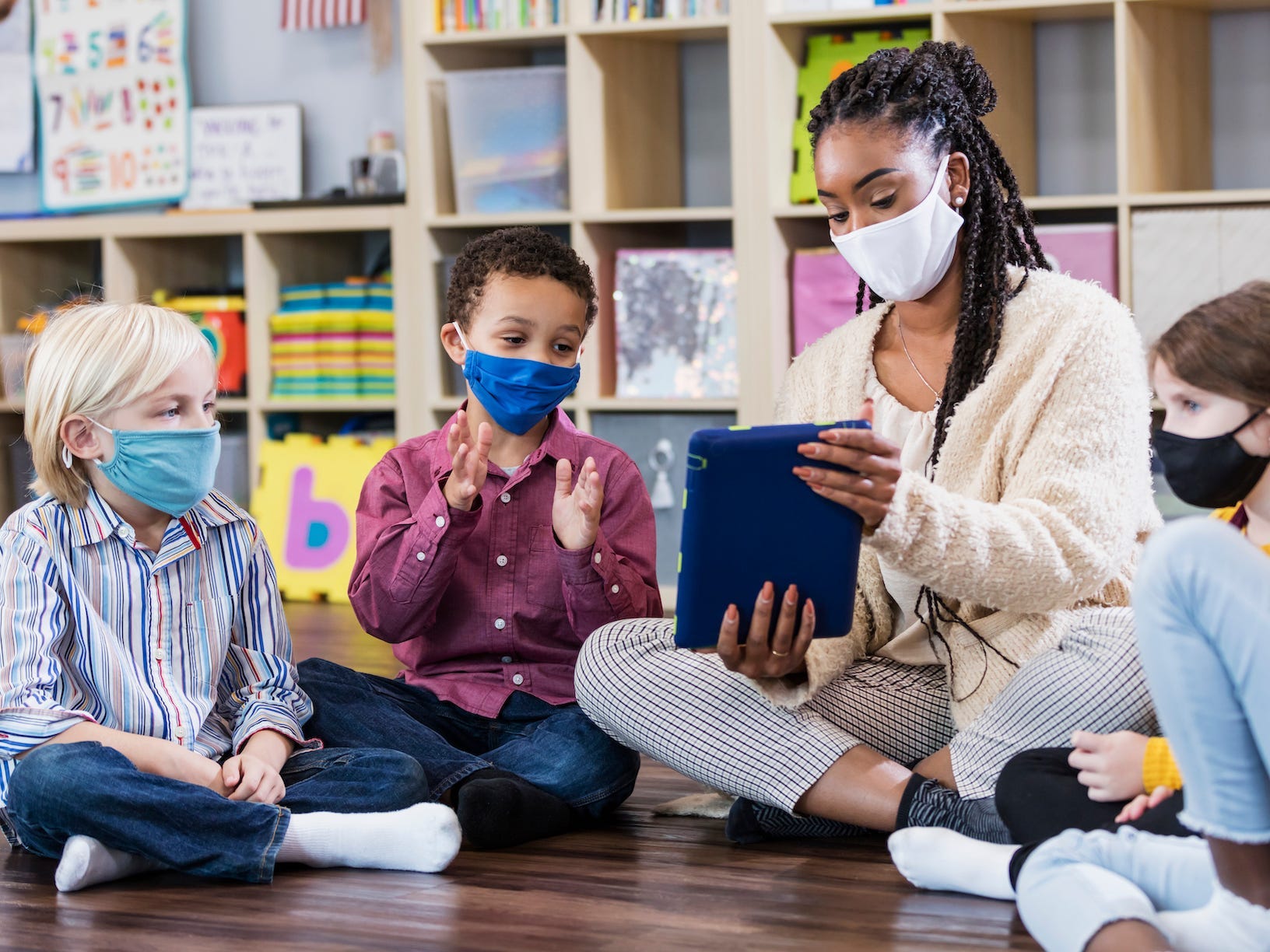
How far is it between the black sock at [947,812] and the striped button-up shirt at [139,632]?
2.04 feet

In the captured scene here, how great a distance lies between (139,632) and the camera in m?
1.54

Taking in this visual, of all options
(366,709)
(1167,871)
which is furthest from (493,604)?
(1167,871)

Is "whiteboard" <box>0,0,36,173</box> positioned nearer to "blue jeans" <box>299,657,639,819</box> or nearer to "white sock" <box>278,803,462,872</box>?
"blue jeans" <box>299,657,639,819</box>

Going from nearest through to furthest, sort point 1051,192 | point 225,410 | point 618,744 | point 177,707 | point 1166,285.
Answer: point 177,707 < point 618,744 < point 1166,285 < point 1051,192 < point 225,410

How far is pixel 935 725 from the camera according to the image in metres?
1.58

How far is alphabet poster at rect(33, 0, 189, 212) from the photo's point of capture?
12.6 ft

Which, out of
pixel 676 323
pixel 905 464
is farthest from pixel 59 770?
pixel 676 323

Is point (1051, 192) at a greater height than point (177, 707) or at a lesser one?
greater

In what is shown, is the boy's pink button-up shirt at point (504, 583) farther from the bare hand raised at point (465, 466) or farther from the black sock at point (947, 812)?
the black sock at point (947, 812)

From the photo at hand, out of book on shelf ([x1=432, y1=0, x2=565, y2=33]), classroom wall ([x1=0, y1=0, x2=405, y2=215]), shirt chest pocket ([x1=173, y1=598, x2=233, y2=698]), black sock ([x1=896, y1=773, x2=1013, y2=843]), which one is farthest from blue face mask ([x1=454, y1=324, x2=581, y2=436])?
classroom wall ([x1=0, y1=0, x2=405, y2=215])

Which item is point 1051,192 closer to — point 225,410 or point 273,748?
point 225,410

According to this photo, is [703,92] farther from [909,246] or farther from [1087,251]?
[909,246]

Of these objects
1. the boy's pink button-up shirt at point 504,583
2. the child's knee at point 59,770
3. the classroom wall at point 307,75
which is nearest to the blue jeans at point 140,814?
the child's knee at point 59,770

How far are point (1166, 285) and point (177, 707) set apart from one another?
78.2 inches
